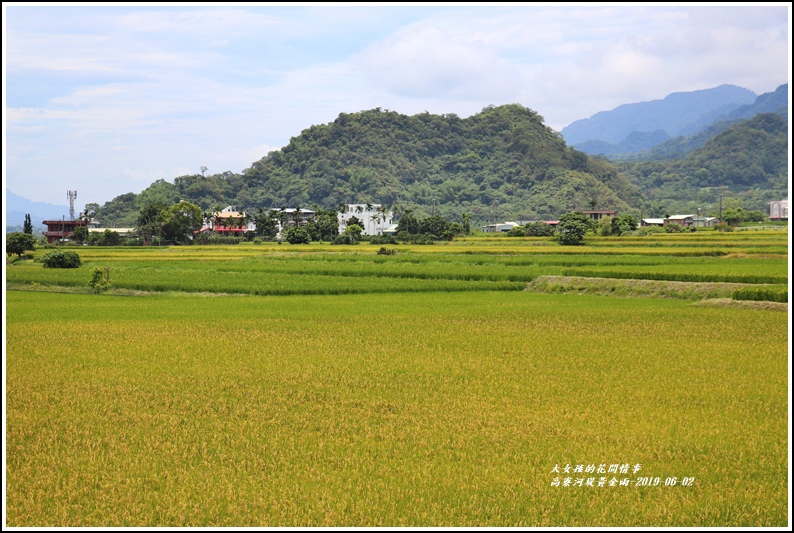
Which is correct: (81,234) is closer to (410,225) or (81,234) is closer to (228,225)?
(228,225)

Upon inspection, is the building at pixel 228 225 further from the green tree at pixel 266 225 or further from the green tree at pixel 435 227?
the green tree at pixel 435 227

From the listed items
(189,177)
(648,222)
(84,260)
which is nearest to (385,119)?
(189,177)

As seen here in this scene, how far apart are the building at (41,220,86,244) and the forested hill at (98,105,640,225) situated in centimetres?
3682

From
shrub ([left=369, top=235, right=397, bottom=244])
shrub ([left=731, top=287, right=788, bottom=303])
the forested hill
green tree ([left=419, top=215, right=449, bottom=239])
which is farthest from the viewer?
the forested hill

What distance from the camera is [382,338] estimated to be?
16.8m

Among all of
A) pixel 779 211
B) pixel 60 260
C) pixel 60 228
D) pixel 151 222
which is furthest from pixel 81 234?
pixel 779 211

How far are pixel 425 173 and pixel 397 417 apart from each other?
472 ft

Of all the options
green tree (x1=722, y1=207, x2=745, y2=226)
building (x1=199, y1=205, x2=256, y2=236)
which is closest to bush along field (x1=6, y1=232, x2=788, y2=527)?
Answer: building (x1=199, y1=205, x2=256, y2=236)

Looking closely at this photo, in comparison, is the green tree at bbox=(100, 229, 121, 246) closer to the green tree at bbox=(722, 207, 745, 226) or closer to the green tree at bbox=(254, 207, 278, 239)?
the green tree at bbox=(254, 207, 278, 239)

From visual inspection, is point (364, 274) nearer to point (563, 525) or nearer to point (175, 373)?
point (175, 373)

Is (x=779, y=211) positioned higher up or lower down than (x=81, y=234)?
higher up

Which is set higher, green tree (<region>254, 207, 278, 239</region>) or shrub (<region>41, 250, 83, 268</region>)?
green tree (<region>254, 207, 278, 239</region>)

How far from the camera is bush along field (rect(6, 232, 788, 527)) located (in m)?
6.73

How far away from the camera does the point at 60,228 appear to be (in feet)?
259
